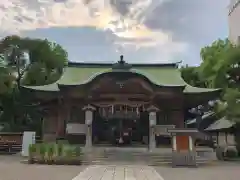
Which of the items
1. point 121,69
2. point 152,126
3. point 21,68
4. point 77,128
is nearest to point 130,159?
point 152,126

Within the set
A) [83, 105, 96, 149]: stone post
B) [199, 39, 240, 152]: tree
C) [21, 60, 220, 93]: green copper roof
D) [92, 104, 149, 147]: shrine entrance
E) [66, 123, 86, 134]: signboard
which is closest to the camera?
[199, 39, 240, 152]: tree

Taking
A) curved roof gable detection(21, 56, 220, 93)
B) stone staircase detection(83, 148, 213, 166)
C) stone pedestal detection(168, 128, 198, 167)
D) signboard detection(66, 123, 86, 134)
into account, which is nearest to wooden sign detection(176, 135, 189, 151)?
stone pedestal detection(168, 128, 198, 167)

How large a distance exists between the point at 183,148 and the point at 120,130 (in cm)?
748

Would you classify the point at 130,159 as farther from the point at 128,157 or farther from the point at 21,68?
the point at 21,68

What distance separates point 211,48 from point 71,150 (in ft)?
56.9

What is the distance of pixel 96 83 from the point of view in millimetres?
22016

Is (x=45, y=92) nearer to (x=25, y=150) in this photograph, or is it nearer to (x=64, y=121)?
(x=64, y=121)

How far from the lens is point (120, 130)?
23.6 m

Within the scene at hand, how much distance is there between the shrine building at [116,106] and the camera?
21828 millimetres

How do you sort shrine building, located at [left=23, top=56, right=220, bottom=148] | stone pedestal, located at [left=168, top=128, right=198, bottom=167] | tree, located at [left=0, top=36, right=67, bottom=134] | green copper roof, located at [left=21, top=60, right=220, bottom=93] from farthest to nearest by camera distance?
tree, located at [left=0, top=36, right=67, bottom=134] → green copper roof, located at [left=21, top=60, right=220, bottom=93] → shrine building, located at [left=23, top=56, right=220, bottom=148] → stone pedestal, located at [left=168, top=128, right=198, bottom=167]

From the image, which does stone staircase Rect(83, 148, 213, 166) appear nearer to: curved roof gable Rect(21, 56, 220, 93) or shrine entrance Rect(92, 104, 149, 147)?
shrine entrance Rect(92, 104, 149, 147)

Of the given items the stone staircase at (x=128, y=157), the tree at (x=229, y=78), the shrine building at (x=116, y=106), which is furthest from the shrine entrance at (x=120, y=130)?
the tree at (x=229, y=78)

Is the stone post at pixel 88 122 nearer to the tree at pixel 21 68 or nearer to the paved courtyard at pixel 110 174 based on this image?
the paved courtyard at pixel 110 174

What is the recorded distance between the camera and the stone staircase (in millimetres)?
17812
